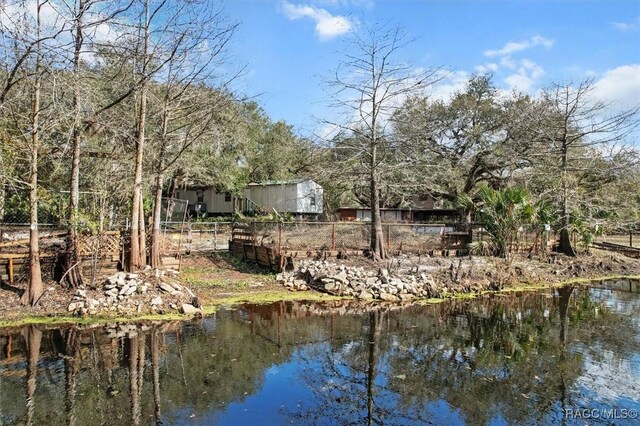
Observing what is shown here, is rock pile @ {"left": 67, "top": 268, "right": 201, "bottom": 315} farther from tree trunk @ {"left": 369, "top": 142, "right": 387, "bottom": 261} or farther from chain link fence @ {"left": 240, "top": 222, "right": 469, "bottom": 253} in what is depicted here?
tree trunk @ {"left": 369, "top": 142, "right": 387, "bottom": 261}

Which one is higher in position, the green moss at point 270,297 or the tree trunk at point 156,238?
the tree trunk at point 156,238

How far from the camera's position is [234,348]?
305 inches

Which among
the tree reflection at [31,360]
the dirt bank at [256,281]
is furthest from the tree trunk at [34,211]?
the tree reflection at [31,360]

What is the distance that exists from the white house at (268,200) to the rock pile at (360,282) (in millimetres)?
14211

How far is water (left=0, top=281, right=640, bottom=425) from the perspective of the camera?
17.7 ft

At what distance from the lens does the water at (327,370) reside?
541 centimetres

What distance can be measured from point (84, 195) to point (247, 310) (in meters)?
5.18

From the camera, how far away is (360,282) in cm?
1275

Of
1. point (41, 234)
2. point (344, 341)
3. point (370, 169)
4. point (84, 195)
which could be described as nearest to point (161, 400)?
point (344, 341)

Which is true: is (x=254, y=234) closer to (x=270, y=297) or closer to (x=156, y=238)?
(x=156, y=238)

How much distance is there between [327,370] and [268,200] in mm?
24011

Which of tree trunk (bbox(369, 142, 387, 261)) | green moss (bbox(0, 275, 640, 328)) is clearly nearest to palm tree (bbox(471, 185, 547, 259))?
green moss (bbox(0, 275, 640, 328))

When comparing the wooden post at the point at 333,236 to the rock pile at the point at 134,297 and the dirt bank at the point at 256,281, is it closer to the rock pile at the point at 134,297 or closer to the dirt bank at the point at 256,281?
the dirt bank at the point at 256,281

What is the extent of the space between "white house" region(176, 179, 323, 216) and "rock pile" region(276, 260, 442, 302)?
14211 millimetres
